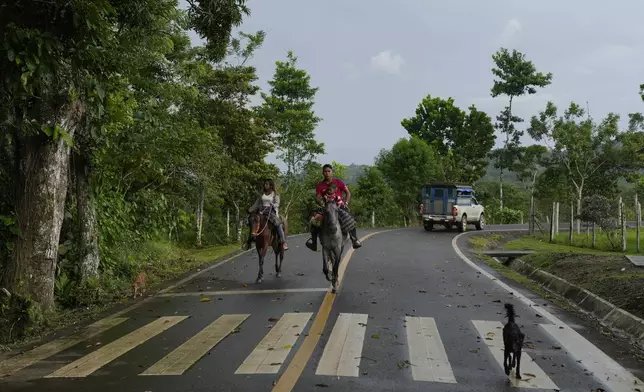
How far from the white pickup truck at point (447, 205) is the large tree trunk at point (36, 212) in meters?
23.8

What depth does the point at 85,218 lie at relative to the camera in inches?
414

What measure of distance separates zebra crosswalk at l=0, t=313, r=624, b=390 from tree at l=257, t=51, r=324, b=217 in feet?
72.0

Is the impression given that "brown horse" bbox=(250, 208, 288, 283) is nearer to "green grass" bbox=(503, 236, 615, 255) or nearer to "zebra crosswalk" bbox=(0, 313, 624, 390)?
"zebra crosswalk" bbox=(0, 313, 624, 390)

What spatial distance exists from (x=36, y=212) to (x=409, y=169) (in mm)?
38325

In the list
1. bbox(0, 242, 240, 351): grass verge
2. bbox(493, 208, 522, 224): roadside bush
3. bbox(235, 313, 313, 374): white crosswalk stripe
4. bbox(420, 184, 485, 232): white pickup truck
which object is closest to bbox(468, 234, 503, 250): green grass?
bbox(420, 184, 485, 232): white pickup truck

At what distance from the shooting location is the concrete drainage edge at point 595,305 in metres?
7.91

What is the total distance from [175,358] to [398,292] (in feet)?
18.0

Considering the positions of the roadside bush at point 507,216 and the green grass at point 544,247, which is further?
the roadside bush at point 507,216

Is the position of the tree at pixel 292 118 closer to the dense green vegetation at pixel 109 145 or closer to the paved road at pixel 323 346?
the dense green vegetation at pixel 109 145

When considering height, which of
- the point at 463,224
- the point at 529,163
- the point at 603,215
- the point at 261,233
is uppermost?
the point at 529,163

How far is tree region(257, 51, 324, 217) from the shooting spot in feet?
103

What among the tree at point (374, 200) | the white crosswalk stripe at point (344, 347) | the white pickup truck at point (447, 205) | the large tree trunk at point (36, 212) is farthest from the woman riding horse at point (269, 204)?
the tree at point (374, 200)

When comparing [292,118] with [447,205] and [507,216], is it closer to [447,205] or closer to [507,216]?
[447,205]

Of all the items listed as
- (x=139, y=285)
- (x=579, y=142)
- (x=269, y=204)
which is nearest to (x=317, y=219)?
(x=269, y=204)
